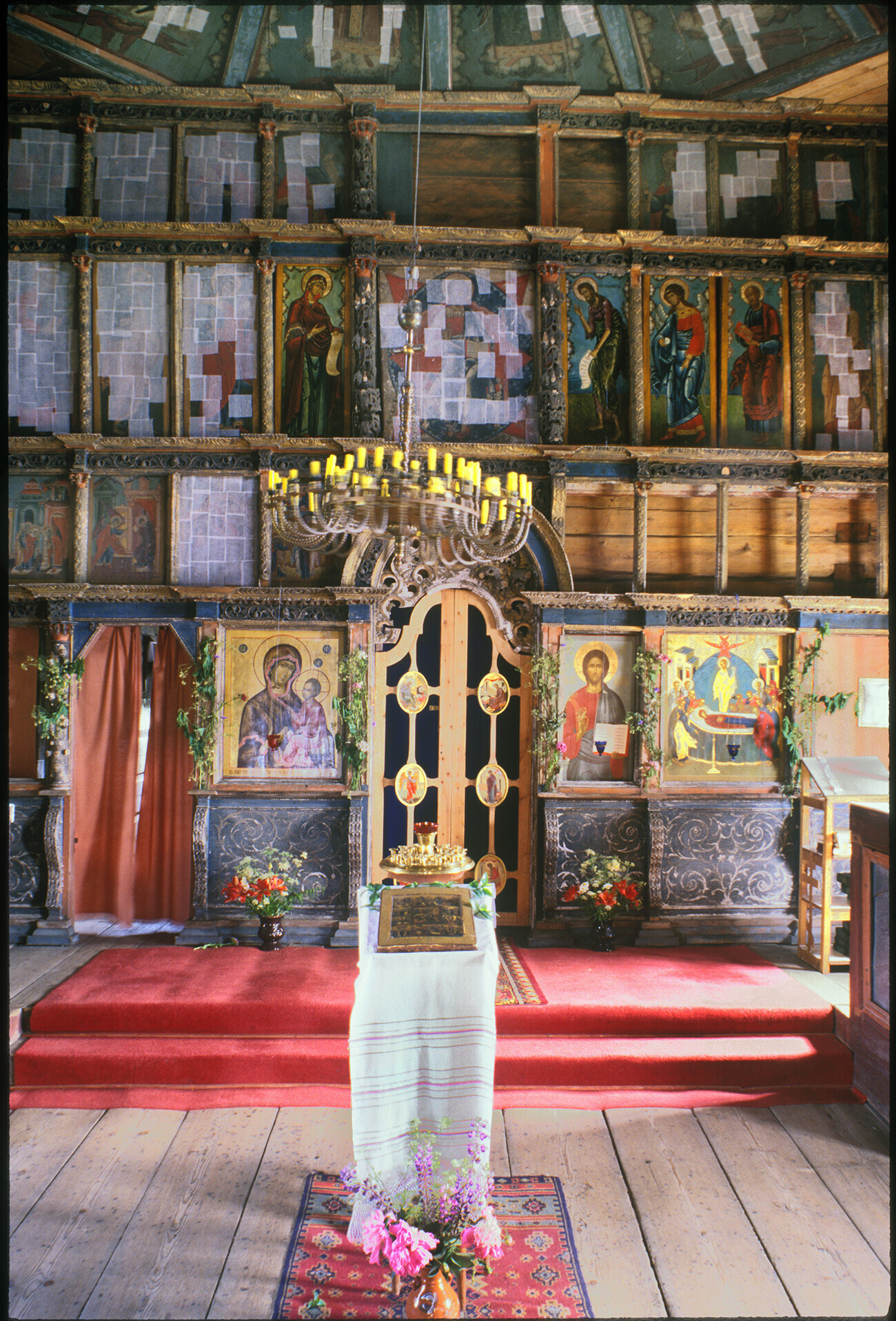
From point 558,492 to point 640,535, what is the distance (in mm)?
821

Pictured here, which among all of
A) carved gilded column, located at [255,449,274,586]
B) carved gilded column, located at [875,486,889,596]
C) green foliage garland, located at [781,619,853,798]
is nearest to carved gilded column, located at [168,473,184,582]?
carved gilded column, located at [255,449,274,586]

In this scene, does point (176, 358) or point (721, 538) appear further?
point (721, 538)

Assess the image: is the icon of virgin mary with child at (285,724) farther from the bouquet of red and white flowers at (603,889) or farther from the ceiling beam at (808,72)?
the ceiling beam at (808,72)

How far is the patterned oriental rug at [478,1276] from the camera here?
368 cm

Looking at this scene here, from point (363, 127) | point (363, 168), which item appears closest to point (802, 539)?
point (363, 168)

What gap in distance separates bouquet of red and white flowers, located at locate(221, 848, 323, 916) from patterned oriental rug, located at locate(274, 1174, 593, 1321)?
2.64m

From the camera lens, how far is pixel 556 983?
6297 millimetres

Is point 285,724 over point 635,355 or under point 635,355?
under

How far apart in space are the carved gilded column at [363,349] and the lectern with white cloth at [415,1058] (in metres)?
4.64

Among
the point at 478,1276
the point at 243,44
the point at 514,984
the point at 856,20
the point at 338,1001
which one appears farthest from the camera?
the point at 243,44

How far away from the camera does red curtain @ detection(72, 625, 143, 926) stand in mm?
7461

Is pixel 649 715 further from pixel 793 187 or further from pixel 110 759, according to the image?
pixel 793 187

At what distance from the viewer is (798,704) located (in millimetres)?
7426

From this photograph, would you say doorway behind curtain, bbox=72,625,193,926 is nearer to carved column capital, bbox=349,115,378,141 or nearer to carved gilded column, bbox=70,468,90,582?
carved gilded column, bbox=70,468,90,582
